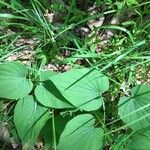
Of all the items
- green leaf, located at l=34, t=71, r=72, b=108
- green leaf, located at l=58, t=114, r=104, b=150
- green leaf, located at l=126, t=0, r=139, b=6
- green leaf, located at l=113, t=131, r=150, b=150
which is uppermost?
green leaf, located at l=126, t=0, r=139, b=6

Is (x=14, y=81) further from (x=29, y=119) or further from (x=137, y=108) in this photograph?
(x=137, y=108)

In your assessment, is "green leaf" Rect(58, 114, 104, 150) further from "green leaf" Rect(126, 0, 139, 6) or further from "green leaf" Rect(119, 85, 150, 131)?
"green leaf" Rect(126, 0, 139, 6)

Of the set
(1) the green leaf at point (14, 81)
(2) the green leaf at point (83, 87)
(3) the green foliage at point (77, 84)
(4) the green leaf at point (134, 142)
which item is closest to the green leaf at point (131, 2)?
(3) the green foliage at point (77, 84)

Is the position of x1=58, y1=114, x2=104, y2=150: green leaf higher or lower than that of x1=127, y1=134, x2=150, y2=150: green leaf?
higher

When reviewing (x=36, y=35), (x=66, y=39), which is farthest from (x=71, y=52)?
(x=36, y=35)

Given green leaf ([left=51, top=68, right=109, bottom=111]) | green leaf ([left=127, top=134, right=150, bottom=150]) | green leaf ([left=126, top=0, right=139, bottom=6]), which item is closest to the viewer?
green leaf ([left=127, top=134, right=150, bottom=150])

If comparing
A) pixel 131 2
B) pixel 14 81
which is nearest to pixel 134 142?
pixel 14 81

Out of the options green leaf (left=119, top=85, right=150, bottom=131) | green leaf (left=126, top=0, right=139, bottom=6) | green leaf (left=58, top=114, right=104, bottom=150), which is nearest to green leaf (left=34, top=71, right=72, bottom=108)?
green leaf (left=58, top=114, right=104, bottom=150)
